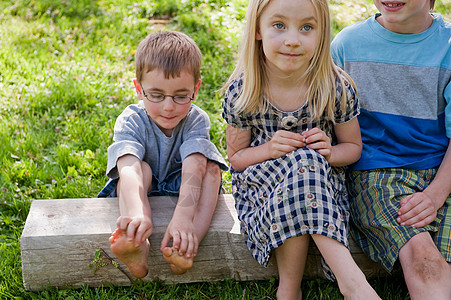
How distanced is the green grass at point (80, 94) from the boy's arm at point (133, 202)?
349mm

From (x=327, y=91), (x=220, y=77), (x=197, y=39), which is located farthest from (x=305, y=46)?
(x=197, y=39)

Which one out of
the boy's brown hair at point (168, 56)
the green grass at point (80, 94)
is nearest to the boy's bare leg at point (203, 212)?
the green grass at point (80, 94)

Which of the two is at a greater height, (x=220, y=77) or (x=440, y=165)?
(x=440, y=165)

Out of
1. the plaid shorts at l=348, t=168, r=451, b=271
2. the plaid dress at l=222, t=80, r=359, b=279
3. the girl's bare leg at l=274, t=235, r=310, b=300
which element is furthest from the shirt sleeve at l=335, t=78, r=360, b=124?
the girl's bare leg at l=274, t=235, r=310, b=300

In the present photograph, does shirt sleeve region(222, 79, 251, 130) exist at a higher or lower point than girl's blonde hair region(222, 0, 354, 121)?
lower

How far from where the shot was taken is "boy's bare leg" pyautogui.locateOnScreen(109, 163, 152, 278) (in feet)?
6.66

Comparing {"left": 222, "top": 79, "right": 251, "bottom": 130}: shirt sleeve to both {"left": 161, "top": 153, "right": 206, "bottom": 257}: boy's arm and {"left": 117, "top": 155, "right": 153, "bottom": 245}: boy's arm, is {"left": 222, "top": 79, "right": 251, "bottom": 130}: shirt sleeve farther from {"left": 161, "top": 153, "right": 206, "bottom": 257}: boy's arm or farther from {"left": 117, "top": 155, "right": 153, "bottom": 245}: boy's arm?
{"left": 117, "top": 155, "right": 153, "bottom": 245}: boy's arm

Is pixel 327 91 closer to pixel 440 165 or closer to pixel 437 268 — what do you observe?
pixel 440 165

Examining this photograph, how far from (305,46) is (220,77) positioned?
195cm

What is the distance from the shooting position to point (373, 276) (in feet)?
7.79

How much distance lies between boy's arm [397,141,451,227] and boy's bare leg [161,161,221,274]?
0.79 metres

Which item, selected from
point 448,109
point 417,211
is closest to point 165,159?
point 417,211

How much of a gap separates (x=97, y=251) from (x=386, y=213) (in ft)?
3.93

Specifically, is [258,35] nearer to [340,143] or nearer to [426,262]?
[340,143]
